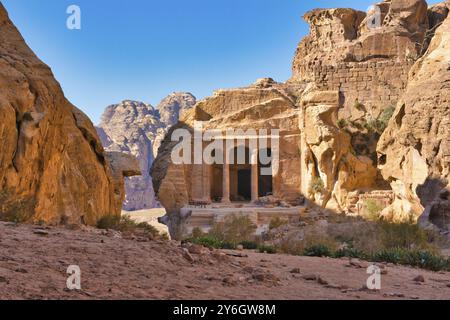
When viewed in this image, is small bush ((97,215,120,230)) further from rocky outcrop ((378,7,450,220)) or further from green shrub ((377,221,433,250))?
rocky outcrop ((378,7,450,220))

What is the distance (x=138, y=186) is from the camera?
2876 inches

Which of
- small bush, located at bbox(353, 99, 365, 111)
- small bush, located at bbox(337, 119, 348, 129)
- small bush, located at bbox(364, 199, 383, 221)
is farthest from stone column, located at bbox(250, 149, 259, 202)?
small bush, located at bbox(364, 199, 383, 221)

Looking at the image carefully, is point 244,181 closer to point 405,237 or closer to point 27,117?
point 405,237

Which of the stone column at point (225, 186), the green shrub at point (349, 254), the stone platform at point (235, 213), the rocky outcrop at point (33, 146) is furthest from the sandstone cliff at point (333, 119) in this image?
the rocky outcrop at point (33, 146)

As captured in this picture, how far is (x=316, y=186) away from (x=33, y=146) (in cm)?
1836

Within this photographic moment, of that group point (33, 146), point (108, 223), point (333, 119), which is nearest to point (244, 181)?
point (333, 119)

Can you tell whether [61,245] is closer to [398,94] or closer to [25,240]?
[25,240]

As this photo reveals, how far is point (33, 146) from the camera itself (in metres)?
12.0

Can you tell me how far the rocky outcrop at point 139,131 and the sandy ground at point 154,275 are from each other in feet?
198

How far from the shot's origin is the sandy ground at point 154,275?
482cm

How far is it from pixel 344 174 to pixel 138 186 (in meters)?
51.0

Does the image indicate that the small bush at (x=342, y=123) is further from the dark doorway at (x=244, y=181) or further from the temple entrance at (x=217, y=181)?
the dark doorway at (x=244, y=181)

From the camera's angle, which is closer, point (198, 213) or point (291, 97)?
point (198, 213)
